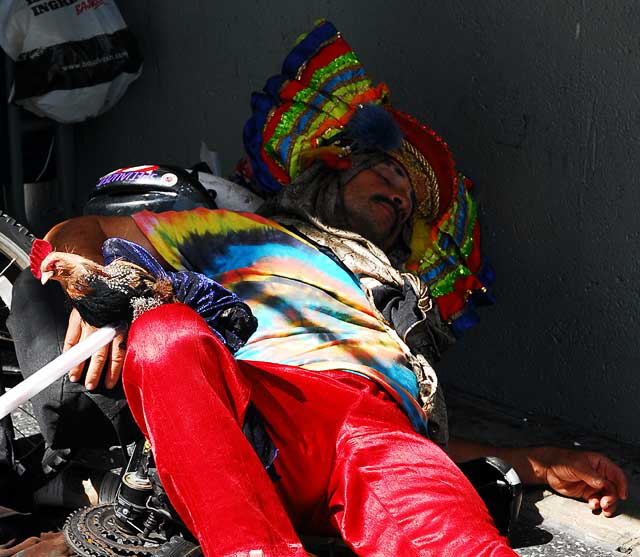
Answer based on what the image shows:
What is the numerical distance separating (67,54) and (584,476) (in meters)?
2.83

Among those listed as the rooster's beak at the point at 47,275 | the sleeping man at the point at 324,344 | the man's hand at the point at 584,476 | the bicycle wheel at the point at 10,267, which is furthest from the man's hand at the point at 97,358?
the man's hand at the point at 584,476

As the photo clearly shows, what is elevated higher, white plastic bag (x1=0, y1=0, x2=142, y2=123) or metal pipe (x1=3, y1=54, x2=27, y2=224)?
white plastic bag (x1=0, y1=0, x2=142, y2=123)

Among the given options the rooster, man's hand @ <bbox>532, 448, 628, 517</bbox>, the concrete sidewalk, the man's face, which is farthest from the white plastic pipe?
man's hand @ <bbox>532, 448, 628, 517</bbox>

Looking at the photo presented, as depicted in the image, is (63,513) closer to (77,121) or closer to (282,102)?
(282,102)

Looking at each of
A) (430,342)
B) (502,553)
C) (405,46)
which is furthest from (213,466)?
(405,46)

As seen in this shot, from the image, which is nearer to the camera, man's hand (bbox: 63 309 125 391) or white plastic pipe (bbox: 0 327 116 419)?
white plastic pipe (bbox: 0 327 116 419)

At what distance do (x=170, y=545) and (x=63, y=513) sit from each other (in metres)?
0.69

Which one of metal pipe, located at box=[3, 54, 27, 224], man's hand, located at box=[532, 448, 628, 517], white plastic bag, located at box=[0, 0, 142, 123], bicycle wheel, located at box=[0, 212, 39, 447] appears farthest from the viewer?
metal pipe, located at box=[3, 54, 27, 224]

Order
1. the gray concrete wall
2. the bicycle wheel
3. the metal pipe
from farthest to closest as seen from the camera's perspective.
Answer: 1. the metal pipe
2. the gray concrete wall
3. the bicycle wheel

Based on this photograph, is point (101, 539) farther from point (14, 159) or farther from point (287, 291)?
point (14, 159)

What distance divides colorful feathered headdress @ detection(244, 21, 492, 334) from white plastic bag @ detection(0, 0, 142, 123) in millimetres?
1421

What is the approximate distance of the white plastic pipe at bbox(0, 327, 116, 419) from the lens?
247cm

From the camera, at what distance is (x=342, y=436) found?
2.84m

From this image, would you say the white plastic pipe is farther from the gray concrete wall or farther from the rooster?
the gray concrete wall
